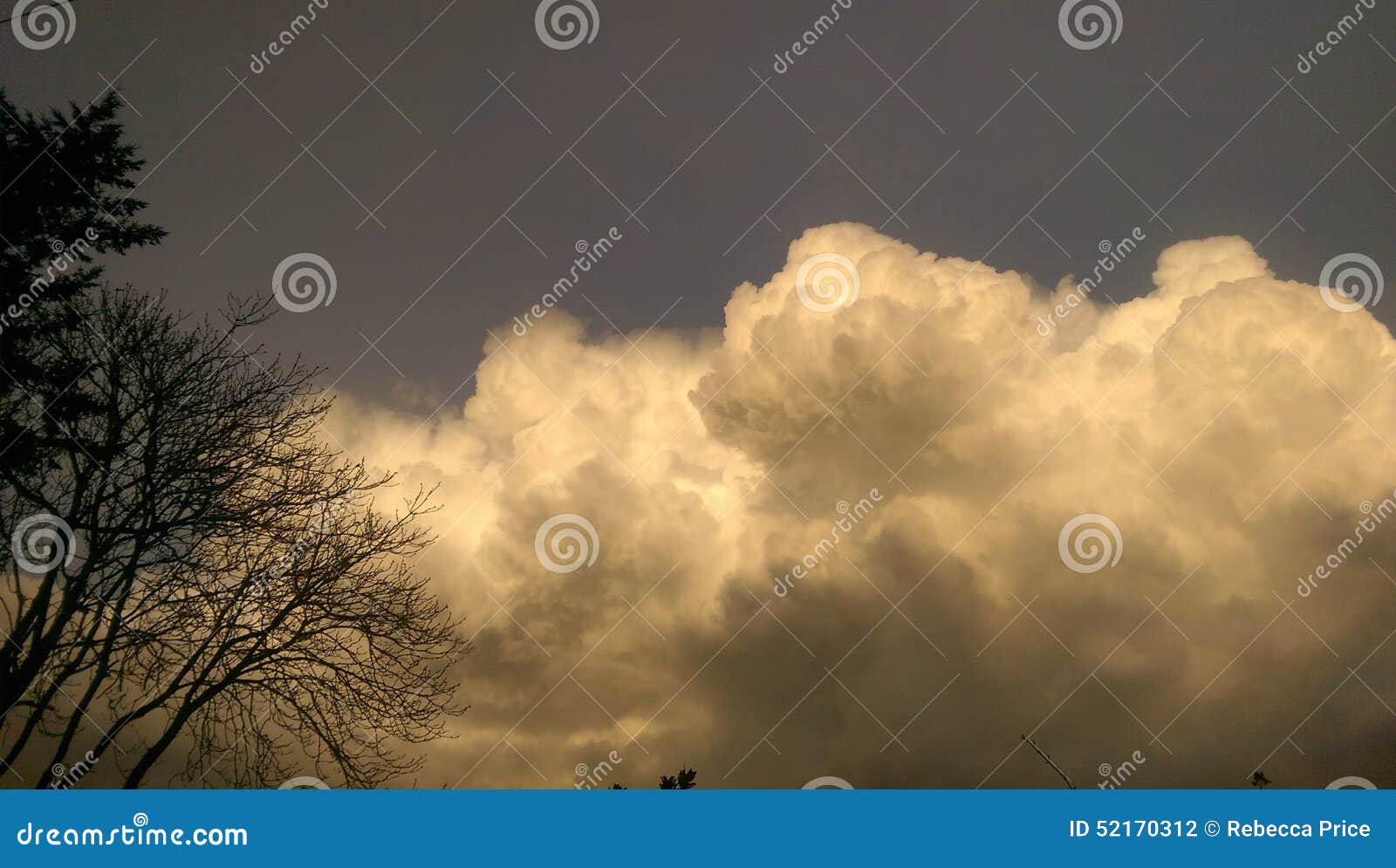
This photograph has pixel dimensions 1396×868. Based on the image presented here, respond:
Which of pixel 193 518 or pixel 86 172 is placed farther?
pixel 86 172

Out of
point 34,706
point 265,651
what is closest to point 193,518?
point 265,651

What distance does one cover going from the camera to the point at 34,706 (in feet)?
38.4

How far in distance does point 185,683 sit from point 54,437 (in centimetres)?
441

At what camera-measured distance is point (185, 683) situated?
1219 cm

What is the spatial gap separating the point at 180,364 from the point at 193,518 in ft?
9.18

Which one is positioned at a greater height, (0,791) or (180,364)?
(180,364)

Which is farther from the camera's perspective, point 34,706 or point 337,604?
point 337,604

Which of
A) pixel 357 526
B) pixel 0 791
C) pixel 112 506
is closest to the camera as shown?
pixel 0 791

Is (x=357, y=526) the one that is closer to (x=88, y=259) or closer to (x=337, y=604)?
(x=337, y=604)

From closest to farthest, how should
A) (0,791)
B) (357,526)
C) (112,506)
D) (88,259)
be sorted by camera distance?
(0,791)
(112,506)
(357,526)
(88,259)

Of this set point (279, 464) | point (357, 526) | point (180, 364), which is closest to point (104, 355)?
point (180, 364)

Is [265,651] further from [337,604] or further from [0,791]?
[0,791]

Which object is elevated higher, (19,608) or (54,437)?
(54,437)

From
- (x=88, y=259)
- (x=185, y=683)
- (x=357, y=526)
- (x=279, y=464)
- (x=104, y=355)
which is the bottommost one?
(x=185, y=683)
